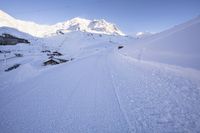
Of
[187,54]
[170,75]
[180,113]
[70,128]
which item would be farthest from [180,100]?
[187,54]

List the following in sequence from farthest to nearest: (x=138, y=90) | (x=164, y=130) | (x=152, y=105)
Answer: (x=138, y=90) < (x=152, y=105) < (x=164, y=130)

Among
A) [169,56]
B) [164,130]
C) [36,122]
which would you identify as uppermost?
[169,56]

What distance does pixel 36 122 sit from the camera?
557 cm

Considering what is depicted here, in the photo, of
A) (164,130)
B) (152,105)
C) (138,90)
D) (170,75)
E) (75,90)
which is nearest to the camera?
(164,130)

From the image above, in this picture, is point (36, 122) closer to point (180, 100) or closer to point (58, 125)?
point (58, 125)

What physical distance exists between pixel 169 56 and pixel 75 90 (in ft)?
28.0

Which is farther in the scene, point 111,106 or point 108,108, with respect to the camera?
point 111,106

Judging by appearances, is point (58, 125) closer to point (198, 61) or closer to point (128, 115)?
point (128, 115)

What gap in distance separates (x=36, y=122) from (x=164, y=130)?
4122 mm

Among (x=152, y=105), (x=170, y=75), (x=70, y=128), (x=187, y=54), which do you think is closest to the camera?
(x=70, y=128)

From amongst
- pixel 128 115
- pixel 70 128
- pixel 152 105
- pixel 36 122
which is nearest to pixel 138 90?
pixel 152 105

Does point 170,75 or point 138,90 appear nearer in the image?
point 138,90

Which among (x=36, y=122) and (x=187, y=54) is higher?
(x=187, y=54)

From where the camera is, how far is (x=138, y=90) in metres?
8.30
